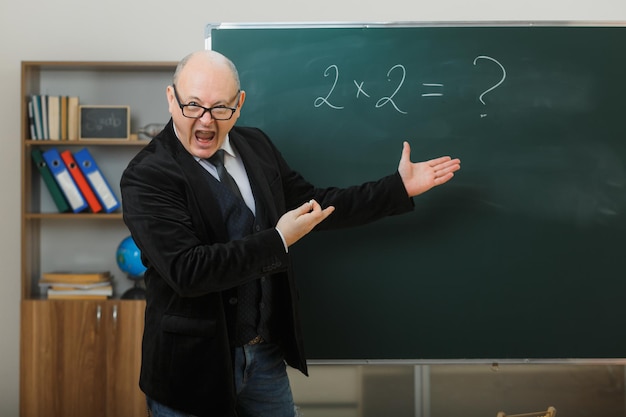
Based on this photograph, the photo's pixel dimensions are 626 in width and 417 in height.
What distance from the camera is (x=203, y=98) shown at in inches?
73.4

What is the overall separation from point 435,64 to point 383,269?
0.69m

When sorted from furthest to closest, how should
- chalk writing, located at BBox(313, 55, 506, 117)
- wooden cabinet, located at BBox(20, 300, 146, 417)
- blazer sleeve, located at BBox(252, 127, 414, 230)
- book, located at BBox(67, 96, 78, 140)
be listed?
1. book, located at BBox(67, 96, 78, 140)
2. wooden cabinet, located at BBox(20, 300, 146, 417)
3. chalk writing, located at BBox(313, 55, 506, 117)
4. blazer sleeve, located at BBox(252, 127, 414, 230)

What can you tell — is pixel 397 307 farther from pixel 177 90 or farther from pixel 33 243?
pixel 33 243

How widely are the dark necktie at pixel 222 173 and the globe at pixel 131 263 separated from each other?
198cm

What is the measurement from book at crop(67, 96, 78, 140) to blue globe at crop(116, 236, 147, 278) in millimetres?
593

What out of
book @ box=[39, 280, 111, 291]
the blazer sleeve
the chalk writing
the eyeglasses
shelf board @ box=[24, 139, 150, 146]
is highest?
the chalk writing

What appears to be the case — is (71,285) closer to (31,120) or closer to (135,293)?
(135,293)

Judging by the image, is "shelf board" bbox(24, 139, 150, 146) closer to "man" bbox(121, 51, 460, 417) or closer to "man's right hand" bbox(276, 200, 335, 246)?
"man" bbox(121, 51, 460, 417)

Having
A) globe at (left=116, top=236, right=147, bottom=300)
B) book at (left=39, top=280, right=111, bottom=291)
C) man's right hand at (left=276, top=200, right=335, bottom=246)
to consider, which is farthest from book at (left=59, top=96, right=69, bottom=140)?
man's right hand at (left=276, top=200, right=335, bottom=246)

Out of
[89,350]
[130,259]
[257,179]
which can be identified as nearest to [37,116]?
[130,259]


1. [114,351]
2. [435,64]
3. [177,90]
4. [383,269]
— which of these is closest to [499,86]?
[435,64]

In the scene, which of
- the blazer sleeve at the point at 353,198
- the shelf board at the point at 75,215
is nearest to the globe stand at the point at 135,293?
the shelf board at the point at 75,215

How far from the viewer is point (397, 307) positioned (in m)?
2.52

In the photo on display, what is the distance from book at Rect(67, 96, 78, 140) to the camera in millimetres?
3863
